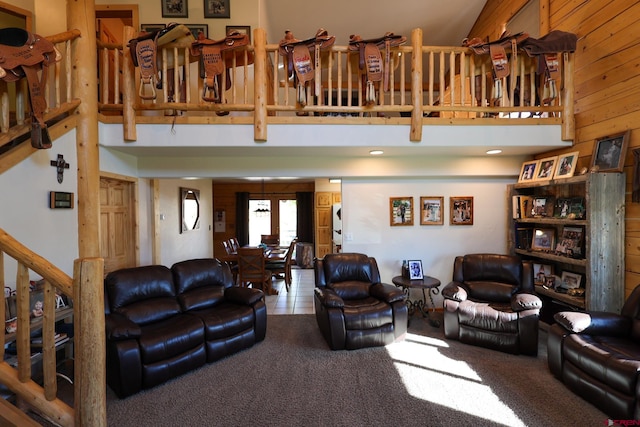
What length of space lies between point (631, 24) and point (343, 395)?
13.9 ft

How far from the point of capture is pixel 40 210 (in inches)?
108

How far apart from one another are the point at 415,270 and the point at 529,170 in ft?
6.58

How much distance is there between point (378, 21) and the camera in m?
5.59

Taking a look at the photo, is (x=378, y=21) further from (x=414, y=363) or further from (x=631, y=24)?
(x=414, y=363)

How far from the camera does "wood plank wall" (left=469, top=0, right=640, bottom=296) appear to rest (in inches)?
112

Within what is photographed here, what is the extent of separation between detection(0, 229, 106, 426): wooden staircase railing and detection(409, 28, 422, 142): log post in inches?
123

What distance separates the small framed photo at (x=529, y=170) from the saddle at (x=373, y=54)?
7.77ft

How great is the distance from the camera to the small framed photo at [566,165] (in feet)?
10.9

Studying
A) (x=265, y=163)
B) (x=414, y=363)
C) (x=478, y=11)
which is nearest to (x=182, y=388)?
(x=414, y=363)

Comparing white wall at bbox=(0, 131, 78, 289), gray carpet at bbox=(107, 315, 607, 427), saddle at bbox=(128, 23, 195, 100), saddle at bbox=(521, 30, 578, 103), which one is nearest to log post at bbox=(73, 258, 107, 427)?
gray carpet at bbox=(107, 315, 607, 427)

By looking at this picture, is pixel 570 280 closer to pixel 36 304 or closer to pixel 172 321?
pixel 172 321

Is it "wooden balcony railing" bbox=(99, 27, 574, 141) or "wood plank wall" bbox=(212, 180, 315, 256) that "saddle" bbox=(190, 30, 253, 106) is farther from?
"wood plank wall" bbox=(212, 180, 315, 256)

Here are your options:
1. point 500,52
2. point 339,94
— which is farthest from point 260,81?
point 500,52

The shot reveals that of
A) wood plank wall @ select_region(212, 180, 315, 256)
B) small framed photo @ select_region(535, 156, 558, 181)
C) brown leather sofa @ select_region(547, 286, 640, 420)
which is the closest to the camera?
brown leather sofa @ select_region(547, 286, 640, 420)
